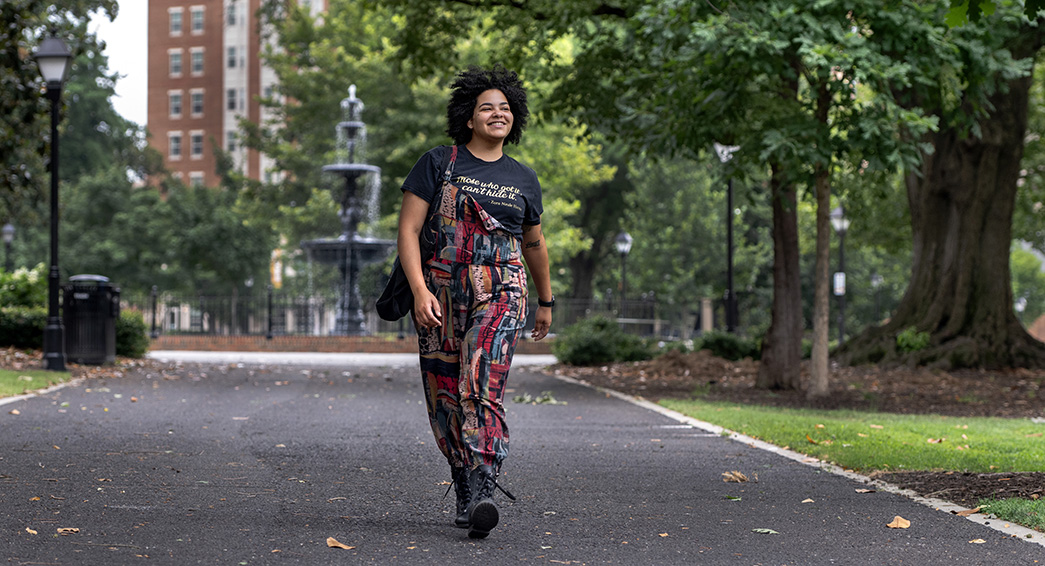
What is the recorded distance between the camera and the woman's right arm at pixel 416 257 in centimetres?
A: 454

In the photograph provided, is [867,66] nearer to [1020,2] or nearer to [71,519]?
[1020,2]

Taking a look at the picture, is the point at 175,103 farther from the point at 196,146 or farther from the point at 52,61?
the point at 52,61

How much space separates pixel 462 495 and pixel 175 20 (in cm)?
7223

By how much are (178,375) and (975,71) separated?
10.9 metres

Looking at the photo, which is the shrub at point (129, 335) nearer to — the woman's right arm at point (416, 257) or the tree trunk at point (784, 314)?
the tree trunk at point (784, 314)

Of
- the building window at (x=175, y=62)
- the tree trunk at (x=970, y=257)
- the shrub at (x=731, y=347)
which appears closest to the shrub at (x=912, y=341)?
the tree trunk at (x=970, y=257)

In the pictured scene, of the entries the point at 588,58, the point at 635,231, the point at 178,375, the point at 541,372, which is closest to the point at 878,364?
the point at 541,372

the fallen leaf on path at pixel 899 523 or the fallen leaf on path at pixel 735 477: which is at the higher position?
the fallen leaf on path at pixel 899 523

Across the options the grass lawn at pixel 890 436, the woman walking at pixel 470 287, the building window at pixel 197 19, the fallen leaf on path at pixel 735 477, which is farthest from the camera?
the building window at pixel 197 19

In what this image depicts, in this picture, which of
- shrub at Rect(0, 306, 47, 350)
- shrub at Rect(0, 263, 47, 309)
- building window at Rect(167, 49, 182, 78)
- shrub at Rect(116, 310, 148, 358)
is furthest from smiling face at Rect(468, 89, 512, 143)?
building window at Rect(167, 49, 182, 78)

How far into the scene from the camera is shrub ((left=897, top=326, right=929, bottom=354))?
18109 millimetres

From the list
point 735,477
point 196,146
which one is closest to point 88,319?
point 735,477

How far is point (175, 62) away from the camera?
235ft

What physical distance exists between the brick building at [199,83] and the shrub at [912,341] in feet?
183
